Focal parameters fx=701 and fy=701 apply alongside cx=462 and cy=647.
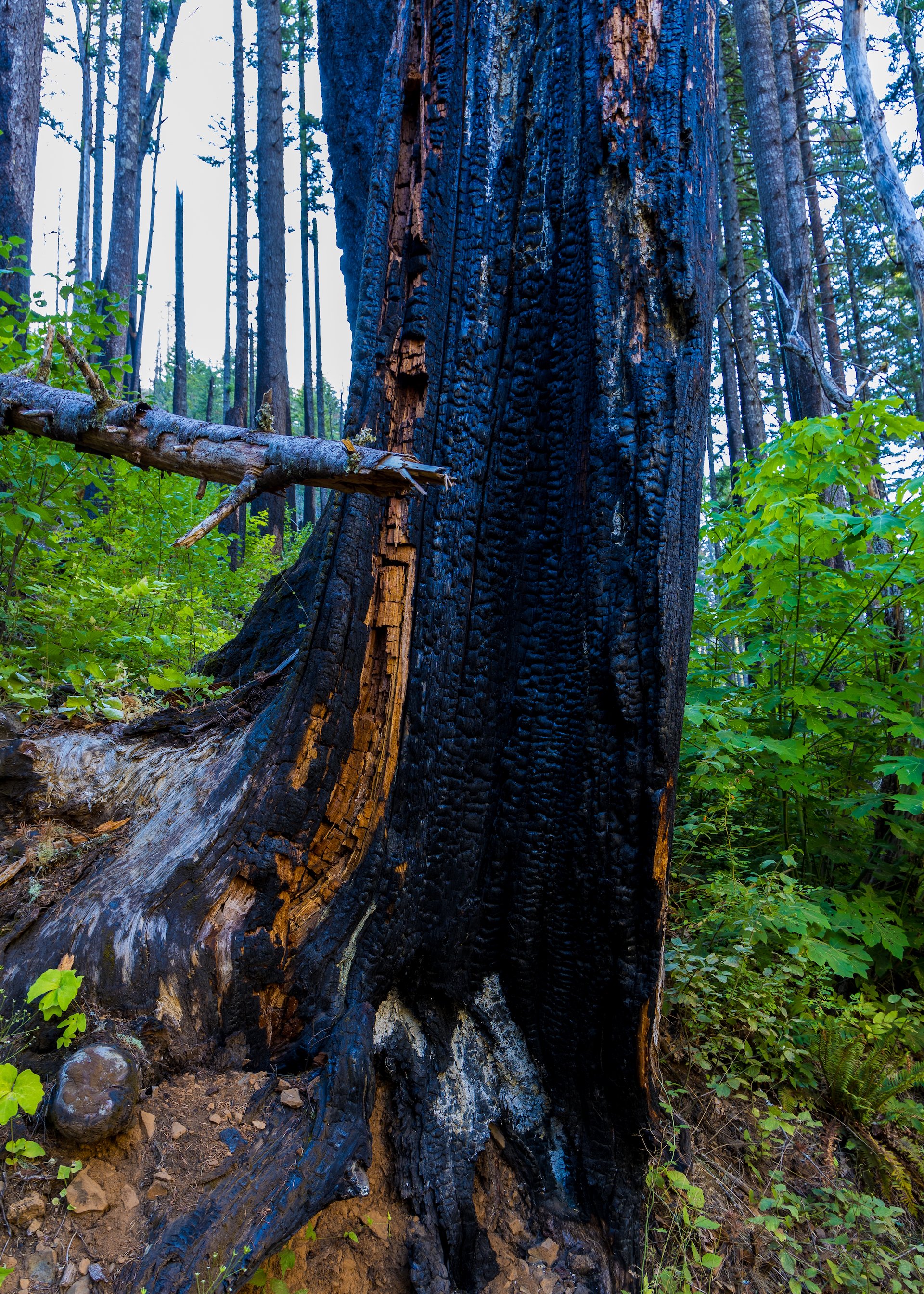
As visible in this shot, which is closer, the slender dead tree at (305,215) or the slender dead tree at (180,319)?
the slender dead tree at (305,215)

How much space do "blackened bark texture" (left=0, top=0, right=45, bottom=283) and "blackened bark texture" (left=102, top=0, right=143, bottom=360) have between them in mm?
6257

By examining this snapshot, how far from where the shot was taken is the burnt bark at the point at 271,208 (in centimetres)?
1258

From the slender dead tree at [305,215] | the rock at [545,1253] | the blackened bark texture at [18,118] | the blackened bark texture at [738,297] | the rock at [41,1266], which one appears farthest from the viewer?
the slender dead tree at [305,215]

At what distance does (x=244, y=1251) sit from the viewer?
1.64 metres

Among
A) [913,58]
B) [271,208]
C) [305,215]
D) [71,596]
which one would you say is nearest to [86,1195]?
[71,596]

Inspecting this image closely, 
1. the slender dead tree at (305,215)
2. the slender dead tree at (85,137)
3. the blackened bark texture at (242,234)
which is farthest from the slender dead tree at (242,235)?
the slender dead tree at (85,137)

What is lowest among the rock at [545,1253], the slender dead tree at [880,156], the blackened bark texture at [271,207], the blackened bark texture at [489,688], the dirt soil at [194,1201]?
the rock at [545,1253]

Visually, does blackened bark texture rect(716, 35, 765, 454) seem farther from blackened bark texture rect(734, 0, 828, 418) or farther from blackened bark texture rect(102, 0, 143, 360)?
blackened bark texture rect(102, 0, 143, 360)

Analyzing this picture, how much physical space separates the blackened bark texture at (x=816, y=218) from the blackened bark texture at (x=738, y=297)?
110cm

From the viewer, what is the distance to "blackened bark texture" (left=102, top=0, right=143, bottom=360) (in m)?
12.7

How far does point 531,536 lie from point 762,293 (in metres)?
20.1

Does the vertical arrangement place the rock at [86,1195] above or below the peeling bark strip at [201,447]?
below

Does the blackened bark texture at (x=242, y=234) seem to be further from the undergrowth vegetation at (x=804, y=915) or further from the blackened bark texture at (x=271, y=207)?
the undergrowth vegetation at (x=804, y=915)

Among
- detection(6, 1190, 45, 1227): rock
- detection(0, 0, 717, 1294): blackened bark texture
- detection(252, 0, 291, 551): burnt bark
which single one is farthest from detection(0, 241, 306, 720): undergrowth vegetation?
detection(252, 0, 291, 551): burnt bark
